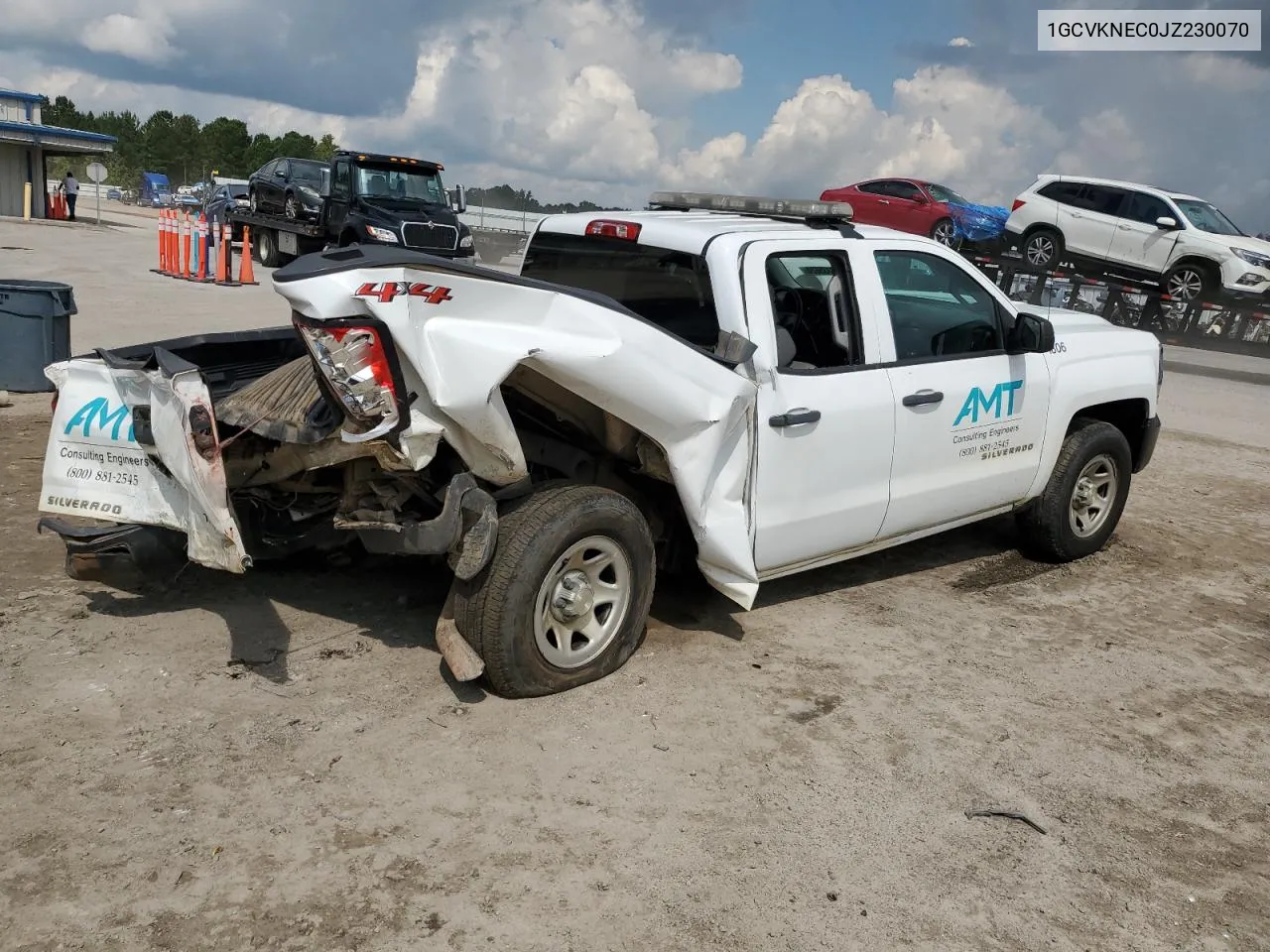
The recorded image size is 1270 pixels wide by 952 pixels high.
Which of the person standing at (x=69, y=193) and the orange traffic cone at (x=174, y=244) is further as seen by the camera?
the person standing at (x=69, y=193)

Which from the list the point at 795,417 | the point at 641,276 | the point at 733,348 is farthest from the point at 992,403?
the point at 641,276

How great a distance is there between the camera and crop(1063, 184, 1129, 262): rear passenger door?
16.7 m

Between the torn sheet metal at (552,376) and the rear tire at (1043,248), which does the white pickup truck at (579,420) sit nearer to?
the torn sheet metal at (552,376)

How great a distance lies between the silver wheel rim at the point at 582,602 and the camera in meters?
3.96

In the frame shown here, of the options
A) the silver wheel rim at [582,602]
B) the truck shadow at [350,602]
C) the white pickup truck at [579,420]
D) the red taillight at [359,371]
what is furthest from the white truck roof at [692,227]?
the truck shadow at [350,602]

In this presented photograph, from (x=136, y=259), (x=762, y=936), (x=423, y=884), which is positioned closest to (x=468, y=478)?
(x=423, y=884)

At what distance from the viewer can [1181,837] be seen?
3.48 meters

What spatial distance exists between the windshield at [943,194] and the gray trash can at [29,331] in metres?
14.4

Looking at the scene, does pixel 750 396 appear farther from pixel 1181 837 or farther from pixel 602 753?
→ pixel 1181 837

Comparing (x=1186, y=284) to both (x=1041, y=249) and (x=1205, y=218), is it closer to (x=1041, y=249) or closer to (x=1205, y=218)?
(x=1205, y=218)

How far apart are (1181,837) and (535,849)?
6.93 feet

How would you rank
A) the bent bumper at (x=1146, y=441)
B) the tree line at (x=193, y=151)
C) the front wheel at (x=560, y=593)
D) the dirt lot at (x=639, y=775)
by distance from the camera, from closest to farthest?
the dirt lot at (x=639, y=775) < the front wheel at (x=560, y=593) < the bent bumper at (x=1146, y=441) < the tree line at (x=193, y=151)

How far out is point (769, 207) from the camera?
16.6ft

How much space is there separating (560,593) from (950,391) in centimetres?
221
